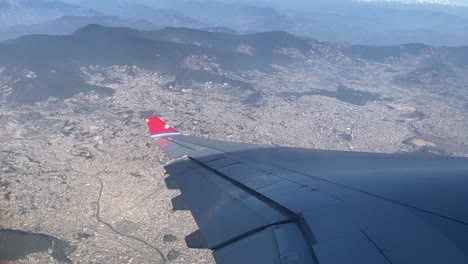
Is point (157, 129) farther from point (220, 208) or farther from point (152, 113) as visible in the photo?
point (152, 113)

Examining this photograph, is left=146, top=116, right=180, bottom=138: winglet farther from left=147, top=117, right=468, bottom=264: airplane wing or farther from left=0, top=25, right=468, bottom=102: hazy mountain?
left=0, top=25, right=468, bottom=102: hazy mountain

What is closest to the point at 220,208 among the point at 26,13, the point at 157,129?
the point at 157,129

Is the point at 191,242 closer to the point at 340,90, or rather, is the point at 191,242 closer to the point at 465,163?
the point at 465,163

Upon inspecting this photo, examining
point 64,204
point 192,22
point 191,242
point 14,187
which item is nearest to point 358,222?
point 191,242

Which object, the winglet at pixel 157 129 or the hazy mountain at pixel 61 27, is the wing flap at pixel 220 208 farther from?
the hazy mountain at pixel 61 27


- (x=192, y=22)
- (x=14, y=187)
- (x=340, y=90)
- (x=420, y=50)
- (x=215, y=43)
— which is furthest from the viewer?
(x=192, y=22)

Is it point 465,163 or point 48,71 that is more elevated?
point 465,163
